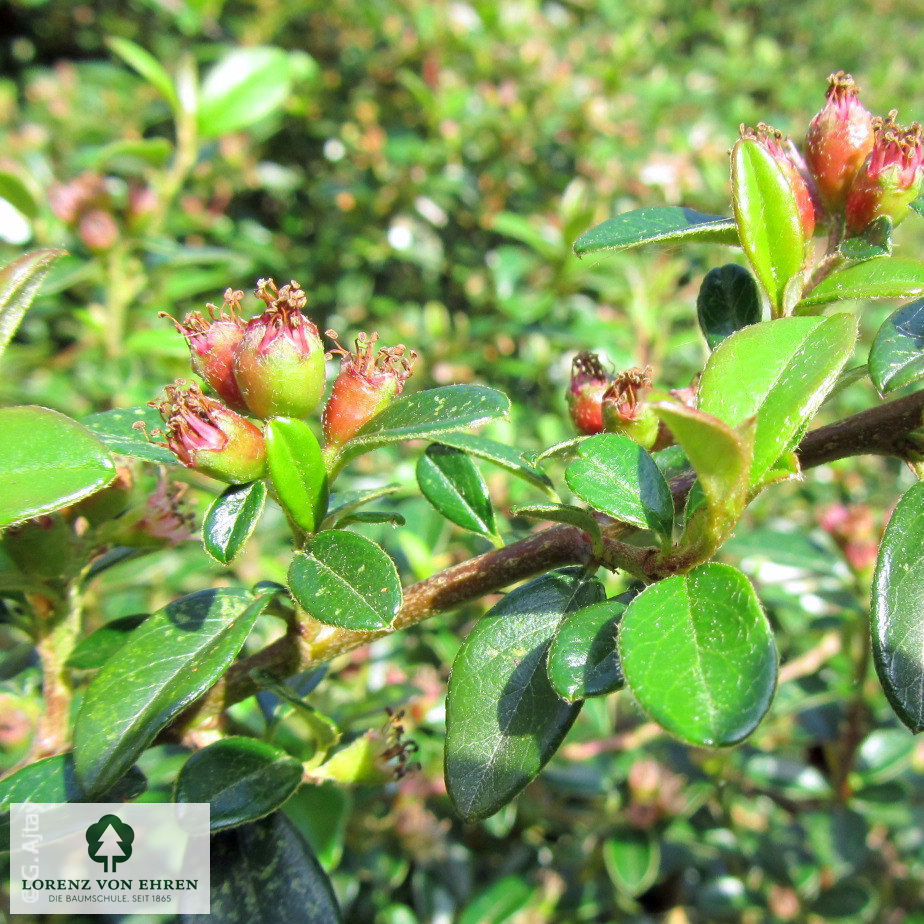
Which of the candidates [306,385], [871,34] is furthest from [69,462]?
[871,34]

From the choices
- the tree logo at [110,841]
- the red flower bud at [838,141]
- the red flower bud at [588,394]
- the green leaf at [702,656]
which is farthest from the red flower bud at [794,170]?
the tree logo at [110,841]

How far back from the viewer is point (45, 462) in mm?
550

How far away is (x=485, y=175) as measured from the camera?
8.06ft

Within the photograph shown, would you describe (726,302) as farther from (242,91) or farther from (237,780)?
(242,91)

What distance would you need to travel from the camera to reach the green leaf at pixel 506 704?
1.92 feet

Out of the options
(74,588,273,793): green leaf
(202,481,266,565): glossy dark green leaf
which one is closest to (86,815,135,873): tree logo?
(74,588,273,793): green leaf

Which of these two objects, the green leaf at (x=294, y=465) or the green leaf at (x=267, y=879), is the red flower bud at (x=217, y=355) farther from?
the green leaf at (x=267, y=879)

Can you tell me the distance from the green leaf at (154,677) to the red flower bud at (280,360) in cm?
17

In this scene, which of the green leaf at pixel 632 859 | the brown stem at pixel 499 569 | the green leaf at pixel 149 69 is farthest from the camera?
the green leaf at pixel 149 69

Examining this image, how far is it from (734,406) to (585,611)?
0.62 feet

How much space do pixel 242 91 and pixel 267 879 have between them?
193 cm

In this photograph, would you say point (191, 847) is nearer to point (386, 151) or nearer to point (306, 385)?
point (306, 385)

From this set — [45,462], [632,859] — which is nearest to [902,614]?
[45,462]

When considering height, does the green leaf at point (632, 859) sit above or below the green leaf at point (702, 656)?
below
